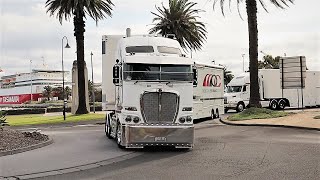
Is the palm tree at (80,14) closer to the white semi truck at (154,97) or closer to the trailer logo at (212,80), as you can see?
the trailer logo at (212,80)

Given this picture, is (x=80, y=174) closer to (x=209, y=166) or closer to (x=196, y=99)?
(x=209, y=166)

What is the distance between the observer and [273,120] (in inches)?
1058

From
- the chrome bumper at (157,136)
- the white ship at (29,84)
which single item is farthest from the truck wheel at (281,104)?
the white ship at (29,84)

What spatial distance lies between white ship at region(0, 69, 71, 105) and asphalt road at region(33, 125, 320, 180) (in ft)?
326

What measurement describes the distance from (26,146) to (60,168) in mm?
4681

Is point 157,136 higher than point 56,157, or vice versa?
point 157,136

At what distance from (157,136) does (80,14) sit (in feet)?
84.6

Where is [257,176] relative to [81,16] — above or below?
below

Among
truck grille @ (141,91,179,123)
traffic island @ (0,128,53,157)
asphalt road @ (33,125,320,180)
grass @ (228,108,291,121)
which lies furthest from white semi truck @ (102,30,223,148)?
grass @ (228,108,291,121)

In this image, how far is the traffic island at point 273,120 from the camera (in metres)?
23.6

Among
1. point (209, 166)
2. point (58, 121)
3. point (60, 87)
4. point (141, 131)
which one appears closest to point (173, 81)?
point (141, 131)

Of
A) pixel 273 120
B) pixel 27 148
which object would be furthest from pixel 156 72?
pixel 273 120

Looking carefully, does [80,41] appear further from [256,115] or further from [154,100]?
[154,100]

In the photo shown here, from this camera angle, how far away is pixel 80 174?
424 inches
